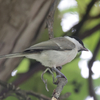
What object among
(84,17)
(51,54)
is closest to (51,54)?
(51,54)

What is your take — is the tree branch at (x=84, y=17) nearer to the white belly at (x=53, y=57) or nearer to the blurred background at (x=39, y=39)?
the blurred background at (x=39, y=39)

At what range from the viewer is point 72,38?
1191mm

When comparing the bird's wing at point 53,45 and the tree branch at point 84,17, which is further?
the tree branch at point 84,17

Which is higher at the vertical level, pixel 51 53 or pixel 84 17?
pixel 51 53

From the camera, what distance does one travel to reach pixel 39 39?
125 centimetres

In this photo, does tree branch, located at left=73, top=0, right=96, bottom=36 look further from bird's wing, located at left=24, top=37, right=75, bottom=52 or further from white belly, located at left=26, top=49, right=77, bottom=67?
white belly, located at left=26, top=49, right=77, bottom=67

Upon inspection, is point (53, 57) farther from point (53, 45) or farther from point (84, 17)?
point (84, 17)

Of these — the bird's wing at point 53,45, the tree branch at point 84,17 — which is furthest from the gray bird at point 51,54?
the tree branch at point 84,17

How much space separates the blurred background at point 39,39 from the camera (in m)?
0.94

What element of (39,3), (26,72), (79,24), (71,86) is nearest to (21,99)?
(26,72)

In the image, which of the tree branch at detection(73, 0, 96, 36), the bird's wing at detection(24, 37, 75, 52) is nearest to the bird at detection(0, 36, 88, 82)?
the bird's wing at detection(24, 37, 75, 52)

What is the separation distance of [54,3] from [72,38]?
0.29 meters

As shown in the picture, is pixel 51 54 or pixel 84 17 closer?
pixel 51 54

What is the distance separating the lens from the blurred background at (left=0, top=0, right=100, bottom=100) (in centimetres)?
94
